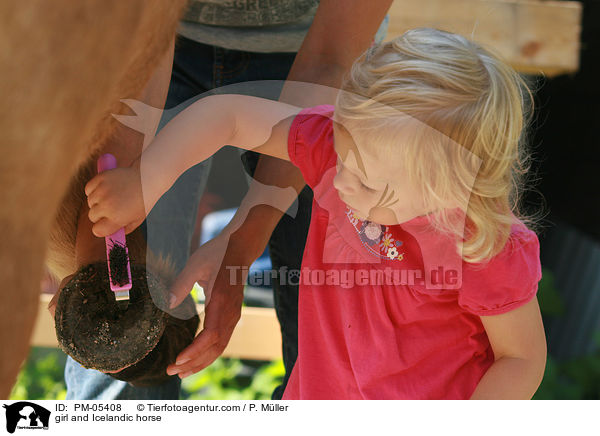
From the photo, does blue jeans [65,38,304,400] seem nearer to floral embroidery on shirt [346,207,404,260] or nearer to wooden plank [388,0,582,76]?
floral embroidery on shirt [346,207,404,260]

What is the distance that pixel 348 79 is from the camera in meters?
0.74

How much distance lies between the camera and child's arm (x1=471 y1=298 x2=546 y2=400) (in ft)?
2.34

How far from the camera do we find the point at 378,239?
0.79m

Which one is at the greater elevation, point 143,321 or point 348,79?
point 348,79

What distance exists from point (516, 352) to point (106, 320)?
437 mm

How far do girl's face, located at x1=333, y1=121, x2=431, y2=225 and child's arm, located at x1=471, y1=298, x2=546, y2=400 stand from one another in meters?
0.15

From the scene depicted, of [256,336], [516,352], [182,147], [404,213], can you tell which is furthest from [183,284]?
[256,336]

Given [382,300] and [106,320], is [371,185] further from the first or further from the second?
[106,320]

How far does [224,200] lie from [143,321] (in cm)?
137

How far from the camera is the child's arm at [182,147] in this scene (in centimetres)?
66

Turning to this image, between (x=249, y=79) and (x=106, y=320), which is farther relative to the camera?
(x=249, y=79)
